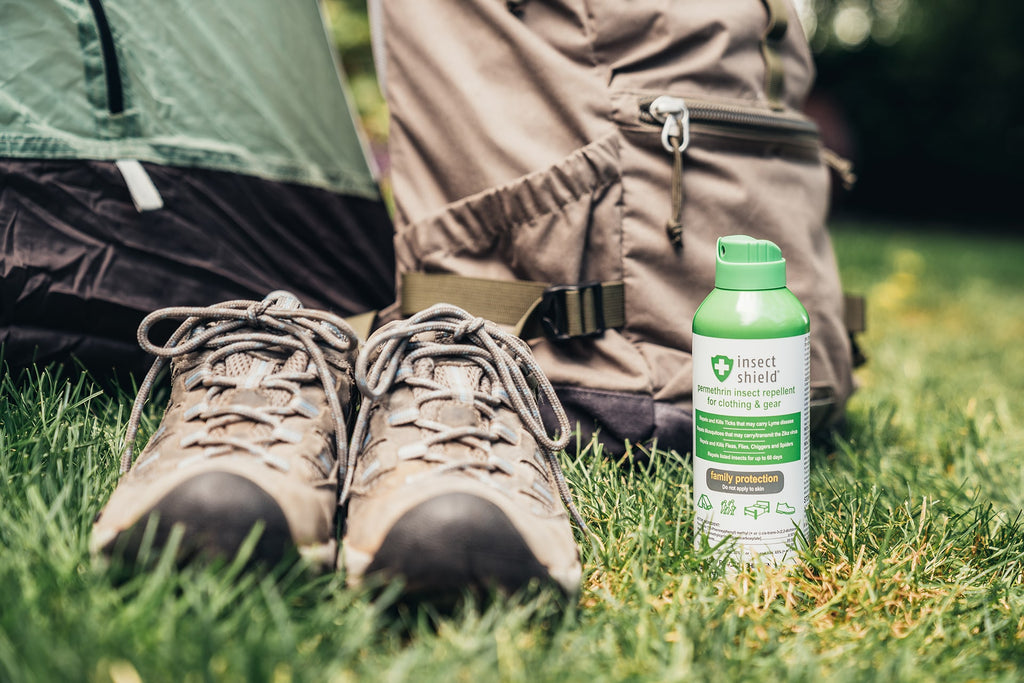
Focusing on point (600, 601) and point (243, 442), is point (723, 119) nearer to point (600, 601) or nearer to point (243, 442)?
point (600, 601)

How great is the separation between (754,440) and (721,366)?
0.37ft

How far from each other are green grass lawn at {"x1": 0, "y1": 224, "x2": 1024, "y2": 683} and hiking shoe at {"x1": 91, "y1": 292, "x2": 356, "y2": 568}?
0.05 m

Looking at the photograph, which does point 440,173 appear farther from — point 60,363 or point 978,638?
point 978,638

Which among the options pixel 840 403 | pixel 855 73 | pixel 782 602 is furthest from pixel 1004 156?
pixel 782 602

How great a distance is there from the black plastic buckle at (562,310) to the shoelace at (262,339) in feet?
1.27

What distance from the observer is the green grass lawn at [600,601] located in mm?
831

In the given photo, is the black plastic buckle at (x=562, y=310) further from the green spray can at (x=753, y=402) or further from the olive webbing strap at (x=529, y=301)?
the green spray can at (x=753, y=402)

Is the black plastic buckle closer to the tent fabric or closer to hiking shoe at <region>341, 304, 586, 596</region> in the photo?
hiking shoe at <region>341, 304, 586, 596</region>

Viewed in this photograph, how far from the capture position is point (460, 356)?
49.5 inches

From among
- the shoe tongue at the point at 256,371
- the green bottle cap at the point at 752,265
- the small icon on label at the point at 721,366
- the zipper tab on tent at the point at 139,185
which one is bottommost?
the small icon on label at the point at 721,366

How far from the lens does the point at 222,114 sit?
5.91 ft

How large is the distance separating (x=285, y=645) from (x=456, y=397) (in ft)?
1.43

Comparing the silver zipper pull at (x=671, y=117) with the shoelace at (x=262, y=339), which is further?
the silver zipper pull at (x=671, y=117)

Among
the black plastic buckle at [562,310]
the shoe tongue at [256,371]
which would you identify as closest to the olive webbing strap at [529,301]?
the black plastic buckle at [562,310]
